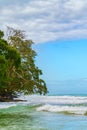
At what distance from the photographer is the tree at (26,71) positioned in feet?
175

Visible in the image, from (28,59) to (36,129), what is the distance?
36249 millimetres

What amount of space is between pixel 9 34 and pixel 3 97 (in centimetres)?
809

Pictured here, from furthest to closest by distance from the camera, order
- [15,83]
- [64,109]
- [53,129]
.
Result: [15,83]
[64,109]
[53,129]

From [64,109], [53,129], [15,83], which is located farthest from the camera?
[15,83]

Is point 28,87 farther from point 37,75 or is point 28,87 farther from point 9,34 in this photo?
point 9,34

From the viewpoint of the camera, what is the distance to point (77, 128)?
19000 mm

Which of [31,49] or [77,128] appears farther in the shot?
[31,49]

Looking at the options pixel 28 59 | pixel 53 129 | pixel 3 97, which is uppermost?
pixel 28 59

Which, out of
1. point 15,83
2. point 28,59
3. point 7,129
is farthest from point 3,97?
point 7,129

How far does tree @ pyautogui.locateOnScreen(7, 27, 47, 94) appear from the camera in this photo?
53.5 meters

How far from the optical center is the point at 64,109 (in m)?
31.8

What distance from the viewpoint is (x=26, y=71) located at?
2185 inches

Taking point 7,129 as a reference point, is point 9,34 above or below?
above

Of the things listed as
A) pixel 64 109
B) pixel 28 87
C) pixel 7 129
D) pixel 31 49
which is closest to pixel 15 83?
pixel 28 87
